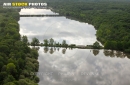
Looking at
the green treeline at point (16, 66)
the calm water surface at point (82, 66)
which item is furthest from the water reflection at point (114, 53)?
the green treeline at point (16, 66)

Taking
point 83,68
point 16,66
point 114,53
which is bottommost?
point 83,68

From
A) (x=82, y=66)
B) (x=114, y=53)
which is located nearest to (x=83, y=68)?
(x=82, y=66)

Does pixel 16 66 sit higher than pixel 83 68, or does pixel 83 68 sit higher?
pixel 16 66

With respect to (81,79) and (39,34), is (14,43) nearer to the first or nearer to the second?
(81,79)

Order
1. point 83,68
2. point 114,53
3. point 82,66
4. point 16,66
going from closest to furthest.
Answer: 1. point 16,66
2. point 83,68
3. point 82,66
4. point 114,53

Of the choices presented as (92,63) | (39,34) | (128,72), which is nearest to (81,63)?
(92,63)

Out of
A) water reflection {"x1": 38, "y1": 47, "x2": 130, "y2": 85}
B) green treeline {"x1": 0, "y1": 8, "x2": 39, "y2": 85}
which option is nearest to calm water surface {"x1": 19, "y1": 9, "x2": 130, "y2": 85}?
water reflection {"x1": 38, "y1": 47, "x2": 130, "y2": 85}

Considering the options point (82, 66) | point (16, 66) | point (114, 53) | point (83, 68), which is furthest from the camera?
point (114, 53)

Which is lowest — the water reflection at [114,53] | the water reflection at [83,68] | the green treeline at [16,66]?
the water reflection at [83,68]

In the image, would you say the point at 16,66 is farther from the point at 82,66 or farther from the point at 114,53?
the point at 114,53

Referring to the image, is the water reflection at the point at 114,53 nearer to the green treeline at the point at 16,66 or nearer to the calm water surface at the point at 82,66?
the calm water surface at the point at 82,66

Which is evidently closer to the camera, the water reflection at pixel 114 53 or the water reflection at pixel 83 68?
the water reflection at pixel 83 68
